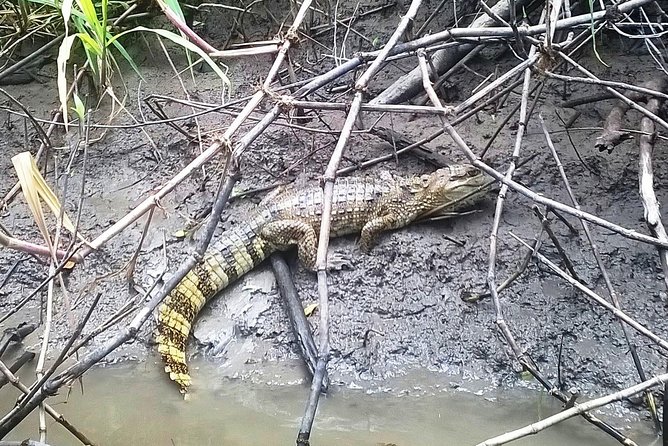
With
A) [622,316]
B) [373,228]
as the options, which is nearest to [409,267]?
[373,228]

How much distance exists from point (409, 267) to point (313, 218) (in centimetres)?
69

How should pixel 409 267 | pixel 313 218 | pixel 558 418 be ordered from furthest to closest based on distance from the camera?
pixel 313 218, pixel 409 267, pixel 558 418

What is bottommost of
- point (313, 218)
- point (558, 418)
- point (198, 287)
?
point (558, 418)

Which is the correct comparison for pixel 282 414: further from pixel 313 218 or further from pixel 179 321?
pixel 313 218

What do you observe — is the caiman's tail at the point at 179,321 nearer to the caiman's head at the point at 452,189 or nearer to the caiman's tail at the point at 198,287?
the caiman's tail at the point at 198,287

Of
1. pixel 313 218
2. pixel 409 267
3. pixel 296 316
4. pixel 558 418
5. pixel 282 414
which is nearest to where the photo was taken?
pixel 558 418

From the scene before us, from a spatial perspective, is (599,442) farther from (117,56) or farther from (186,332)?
(117,56)

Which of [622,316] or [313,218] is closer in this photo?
[622,316]

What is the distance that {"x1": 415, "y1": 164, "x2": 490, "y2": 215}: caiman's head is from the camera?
3832 millimetres

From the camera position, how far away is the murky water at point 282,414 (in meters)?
2.79

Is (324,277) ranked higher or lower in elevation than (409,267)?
lower

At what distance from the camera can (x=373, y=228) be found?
3873 millimetres

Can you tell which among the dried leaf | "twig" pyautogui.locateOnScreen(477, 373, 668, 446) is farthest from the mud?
"twig" pyautogui.locateOnScreen(477, 373, 668, 446)

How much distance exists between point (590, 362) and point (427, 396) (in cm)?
85
